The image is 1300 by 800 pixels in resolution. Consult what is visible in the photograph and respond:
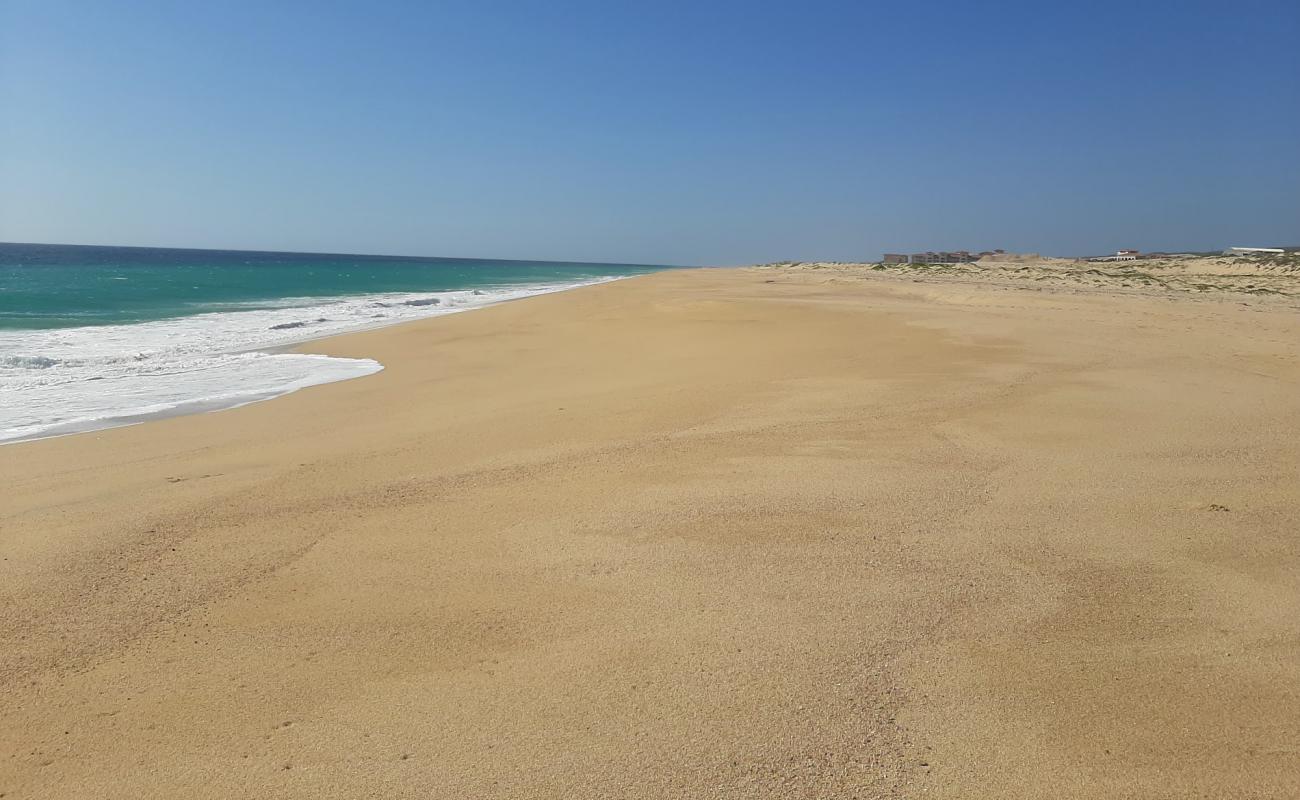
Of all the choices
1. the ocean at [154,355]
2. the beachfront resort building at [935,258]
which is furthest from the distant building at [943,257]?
the ocean at [154,355]

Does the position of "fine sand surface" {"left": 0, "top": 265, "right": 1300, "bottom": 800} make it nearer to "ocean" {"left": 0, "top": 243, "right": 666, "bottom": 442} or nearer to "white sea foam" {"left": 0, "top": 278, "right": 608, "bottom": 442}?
"white sea foam" {"left": 0, "top": 278, "right": 608, "bottom": 442}

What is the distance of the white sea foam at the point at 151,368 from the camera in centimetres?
1002

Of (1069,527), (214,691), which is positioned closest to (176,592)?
(214,691)

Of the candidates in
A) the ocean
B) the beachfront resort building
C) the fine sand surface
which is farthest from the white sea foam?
the beachfront resort building

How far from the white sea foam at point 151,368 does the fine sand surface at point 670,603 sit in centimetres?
225

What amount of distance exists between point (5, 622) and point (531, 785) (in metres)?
3.21

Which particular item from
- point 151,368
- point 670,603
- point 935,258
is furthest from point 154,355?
point 935,258

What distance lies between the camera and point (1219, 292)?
24.0 meters

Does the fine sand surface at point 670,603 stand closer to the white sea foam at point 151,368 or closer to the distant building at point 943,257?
the white sea foam at point 151,368

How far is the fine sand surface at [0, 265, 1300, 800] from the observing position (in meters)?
2.90

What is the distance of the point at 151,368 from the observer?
1403 cm

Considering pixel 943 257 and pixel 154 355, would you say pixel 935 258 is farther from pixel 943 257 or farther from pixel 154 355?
pixel 154 355

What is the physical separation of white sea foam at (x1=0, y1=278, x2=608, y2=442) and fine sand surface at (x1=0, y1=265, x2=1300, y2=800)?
2.25 m

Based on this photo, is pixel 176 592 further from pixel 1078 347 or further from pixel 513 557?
pixel 1078 347
